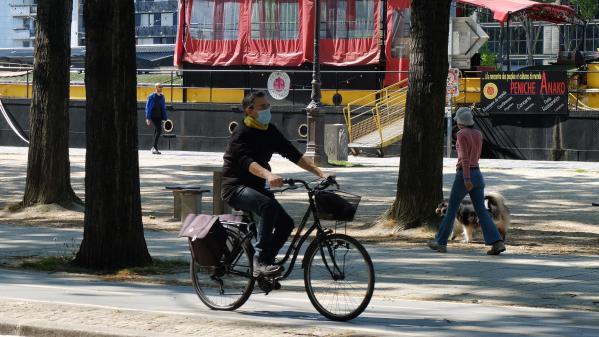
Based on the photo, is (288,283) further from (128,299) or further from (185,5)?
(185,5)

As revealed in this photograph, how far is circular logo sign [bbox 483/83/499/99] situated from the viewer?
3402 centimetres

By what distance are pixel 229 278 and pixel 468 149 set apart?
15.1 ft

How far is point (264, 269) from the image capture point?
964 centimetres

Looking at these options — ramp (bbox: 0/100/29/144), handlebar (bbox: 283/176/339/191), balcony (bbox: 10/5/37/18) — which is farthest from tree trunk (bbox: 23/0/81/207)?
balcony (bbox: 10/5/37/18)

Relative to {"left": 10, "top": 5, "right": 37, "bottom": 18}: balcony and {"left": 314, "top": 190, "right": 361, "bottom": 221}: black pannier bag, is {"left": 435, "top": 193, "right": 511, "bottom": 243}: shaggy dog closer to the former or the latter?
{"left": 314, "top": 190, "right": 361, "bottom": 221}: black pannier bag

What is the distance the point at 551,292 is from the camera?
11.1 m

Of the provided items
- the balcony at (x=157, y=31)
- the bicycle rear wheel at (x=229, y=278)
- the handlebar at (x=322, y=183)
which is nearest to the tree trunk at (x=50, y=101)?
the bicycle rear wheel at (x=229, y=278)

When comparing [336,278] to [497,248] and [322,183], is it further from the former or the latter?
[497,248]

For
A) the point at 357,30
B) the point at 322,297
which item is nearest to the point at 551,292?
the point at 322,297

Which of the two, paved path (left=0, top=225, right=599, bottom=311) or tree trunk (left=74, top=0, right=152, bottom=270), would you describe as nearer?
paved path (left=0, top=225, right=599, bottom=311)

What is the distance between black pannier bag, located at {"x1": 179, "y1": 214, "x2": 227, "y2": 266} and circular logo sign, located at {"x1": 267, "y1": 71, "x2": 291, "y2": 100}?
26.5 m

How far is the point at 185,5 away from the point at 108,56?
28.5 meters

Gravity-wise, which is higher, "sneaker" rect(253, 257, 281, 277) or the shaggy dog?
"sneaker" rect(253, 257, 281, 277)

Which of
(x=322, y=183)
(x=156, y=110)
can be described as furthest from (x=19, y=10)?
(x=322, y=183)
